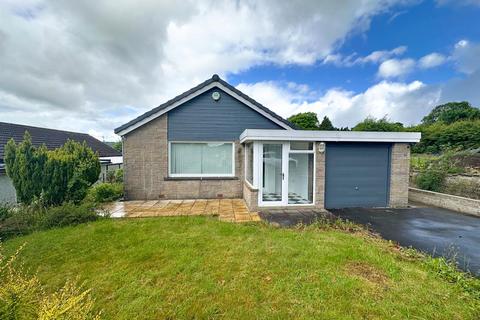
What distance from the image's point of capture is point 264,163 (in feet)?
26.6

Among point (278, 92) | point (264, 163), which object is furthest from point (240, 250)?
point (278, 92)

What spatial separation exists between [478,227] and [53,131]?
97.2 feet

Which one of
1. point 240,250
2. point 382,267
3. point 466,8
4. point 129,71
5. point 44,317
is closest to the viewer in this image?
point 44,317

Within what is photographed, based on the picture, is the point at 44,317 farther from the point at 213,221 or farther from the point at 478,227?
the point at 478,227

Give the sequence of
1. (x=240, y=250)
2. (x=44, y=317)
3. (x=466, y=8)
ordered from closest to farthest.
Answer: (x=44, y=317) < (x=240, y=250) < (x=466, y=8)

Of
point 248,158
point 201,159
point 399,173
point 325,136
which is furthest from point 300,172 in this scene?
point 201,159

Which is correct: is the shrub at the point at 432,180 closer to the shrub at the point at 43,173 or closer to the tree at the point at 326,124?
the shrub at the point at 43,173

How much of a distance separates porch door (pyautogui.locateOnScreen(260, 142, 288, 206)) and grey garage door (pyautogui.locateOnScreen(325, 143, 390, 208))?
189 centimetres

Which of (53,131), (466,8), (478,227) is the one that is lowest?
(478,227)

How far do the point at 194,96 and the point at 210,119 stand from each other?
4.23ft

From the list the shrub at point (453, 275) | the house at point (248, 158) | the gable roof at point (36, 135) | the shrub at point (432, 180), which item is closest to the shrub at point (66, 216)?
the house at point (248, 158)

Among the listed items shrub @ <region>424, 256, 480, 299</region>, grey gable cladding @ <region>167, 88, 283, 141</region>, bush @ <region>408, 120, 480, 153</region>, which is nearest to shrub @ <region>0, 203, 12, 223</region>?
grey gable cladding @ <region>167, 88, 283, 141</region>

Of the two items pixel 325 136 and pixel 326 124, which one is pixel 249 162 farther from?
pixel 326 124

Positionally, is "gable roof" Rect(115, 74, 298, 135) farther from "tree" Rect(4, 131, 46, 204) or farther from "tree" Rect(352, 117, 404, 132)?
"tree" Rect(352, 117, 404, 132)
